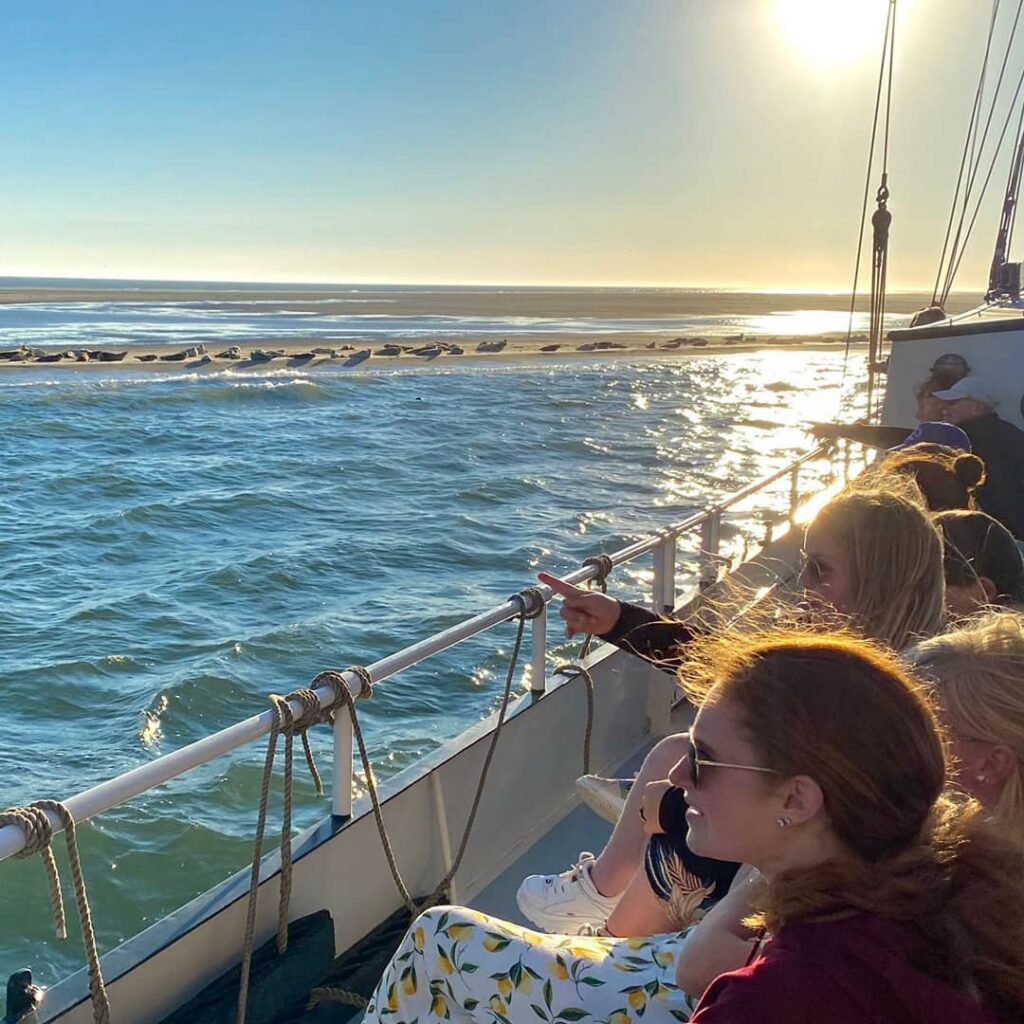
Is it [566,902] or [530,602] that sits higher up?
[530,602]

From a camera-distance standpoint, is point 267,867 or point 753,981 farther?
point 267,867

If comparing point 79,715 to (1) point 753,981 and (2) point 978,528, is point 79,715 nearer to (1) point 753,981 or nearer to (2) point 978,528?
(2) point 978,528

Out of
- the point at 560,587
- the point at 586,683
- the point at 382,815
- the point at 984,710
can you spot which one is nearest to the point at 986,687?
the point at 984,710

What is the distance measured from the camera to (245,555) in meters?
12.6

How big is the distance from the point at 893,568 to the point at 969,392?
4.15 meters

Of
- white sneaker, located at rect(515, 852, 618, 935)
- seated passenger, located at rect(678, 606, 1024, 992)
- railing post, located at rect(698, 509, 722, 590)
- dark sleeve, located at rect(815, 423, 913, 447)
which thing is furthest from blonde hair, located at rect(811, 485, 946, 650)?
dark sleeve, located at rect(815, 423, 913, 447)

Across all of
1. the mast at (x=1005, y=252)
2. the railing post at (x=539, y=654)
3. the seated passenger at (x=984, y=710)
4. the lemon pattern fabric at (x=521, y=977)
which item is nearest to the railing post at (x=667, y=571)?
the railing post at (x=539, y=654)

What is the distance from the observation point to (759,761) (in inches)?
58.6

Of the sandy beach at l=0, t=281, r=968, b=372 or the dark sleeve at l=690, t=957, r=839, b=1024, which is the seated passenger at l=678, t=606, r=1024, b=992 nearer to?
the dark sleeve at l=690, t=957, r=839, b=1024

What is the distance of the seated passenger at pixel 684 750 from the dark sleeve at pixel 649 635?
403 millimetres

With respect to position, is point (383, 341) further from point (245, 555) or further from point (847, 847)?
point (847, 847)

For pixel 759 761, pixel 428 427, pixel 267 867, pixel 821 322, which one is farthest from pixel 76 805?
pixel 821 322

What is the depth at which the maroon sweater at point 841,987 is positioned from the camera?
125 centimetres

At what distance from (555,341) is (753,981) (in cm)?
5882
